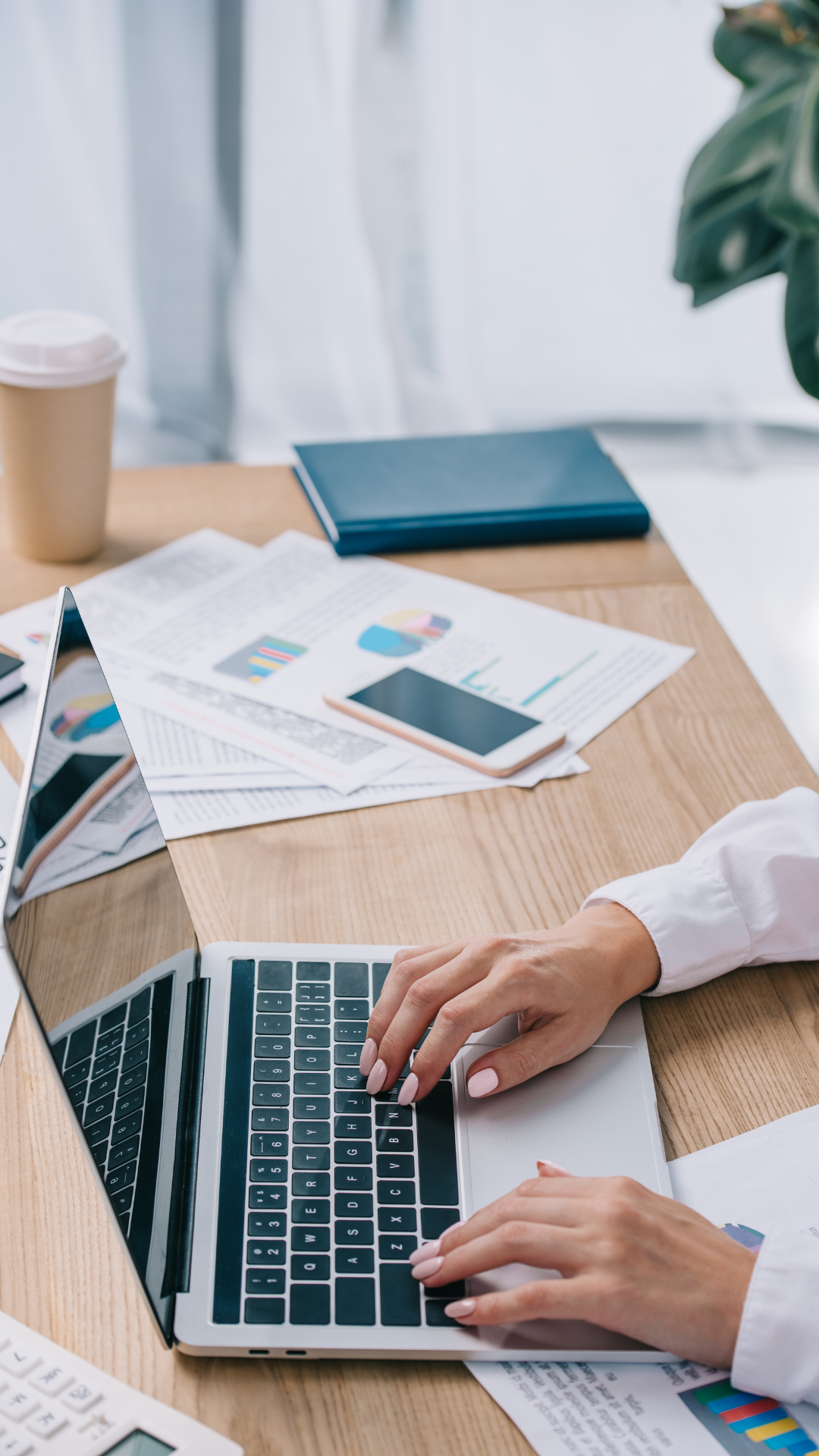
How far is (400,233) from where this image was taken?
253 centimetres

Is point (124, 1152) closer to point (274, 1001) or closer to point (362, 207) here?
point (274, 1001)

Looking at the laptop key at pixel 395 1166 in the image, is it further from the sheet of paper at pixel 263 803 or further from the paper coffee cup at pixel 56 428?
the paper coffee cup at pixel 56 428

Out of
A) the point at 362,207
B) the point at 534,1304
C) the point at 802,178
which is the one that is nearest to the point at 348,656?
the point at 534,1304

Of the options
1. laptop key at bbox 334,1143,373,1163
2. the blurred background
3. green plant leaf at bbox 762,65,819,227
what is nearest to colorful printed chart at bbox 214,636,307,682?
laptop key at bbox 334,1143,373,1163

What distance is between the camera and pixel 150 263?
94.4 inches

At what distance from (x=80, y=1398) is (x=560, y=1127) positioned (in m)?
0.27

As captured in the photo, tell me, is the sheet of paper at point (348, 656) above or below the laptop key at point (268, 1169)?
above

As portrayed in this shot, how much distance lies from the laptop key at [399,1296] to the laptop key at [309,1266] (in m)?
0.03

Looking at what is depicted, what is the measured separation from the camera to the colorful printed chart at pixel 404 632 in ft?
3.63

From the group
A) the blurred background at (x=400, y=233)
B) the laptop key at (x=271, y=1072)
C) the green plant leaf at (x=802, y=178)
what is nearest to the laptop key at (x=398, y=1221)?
the laptop key at (x=271, y=1072)

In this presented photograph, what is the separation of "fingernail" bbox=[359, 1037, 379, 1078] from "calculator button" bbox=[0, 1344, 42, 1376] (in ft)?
0.73

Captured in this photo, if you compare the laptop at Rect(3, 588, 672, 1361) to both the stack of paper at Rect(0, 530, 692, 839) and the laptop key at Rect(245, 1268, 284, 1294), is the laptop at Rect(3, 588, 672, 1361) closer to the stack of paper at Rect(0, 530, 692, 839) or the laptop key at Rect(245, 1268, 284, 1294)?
the laptop key at Rect(245, 1268, 284, 1294)

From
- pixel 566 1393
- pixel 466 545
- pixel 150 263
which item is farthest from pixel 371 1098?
pixel 150 263

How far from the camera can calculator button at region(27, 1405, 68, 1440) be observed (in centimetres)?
49
